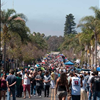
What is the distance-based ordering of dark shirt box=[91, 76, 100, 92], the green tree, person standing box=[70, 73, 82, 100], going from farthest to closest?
the green tree < dark shirt box=[91, 76, 100, 92] < person standing box=[70, 73, 82, 100]

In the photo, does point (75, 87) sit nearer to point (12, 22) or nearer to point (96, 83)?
point (96, 83)

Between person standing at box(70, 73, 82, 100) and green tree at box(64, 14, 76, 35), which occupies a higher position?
green tree at box(64, 14, 76, 35)

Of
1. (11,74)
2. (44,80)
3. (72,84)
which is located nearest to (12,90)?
(11,74)

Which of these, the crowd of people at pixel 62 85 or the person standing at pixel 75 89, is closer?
the crowd of people at pixel 62 85

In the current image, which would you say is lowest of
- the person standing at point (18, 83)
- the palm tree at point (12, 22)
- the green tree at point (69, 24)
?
the person standing at point (18, 83)

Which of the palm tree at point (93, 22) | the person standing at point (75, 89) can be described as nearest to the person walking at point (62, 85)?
the person standing at point (75, 89)

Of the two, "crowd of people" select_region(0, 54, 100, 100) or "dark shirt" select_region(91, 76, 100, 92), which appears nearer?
"crowd of people" select_region(0, 54, 100, 100)

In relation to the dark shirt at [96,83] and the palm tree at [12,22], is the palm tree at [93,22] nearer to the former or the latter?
the palm tree at [12,22]

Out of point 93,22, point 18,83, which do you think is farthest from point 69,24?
point 18,83

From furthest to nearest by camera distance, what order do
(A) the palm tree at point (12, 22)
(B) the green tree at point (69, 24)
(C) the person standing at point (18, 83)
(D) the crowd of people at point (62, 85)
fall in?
(B) the green tree at point (69, 24)
(A) the palm tree at point (12, 22)
(C) the person standing at point (18, 83)
(D) the crowd of people at point (62, 85)

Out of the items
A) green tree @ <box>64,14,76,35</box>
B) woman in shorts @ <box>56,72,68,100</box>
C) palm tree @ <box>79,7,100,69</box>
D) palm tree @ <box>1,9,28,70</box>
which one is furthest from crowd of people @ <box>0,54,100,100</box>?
green tree @ <box>64,14,76,35</box>

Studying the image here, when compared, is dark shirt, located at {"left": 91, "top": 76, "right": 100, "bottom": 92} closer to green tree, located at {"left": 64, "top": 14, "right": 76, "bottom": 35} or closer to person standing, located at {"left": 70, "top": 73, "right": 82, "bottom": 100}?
person standing, located at {"left": 70, "top": 73, "right": 82, "bottom": 100}

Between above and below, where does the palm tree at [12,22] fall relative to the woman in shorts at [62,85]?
above

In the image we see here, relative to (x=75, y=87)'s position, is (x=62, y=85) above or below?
above
